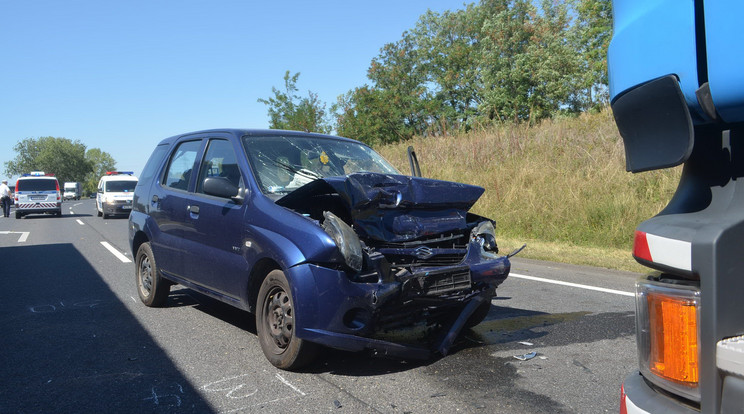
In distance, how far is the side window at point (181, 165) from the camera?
5.89 m

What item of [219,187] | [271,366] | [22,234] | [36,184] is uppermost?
[219,187]

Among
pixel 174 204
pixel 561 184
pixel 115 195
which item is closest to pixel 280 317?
pixel 174 204

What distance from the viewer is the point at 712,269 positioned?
1537mm

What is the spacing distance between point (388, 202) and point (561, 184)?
978 cm

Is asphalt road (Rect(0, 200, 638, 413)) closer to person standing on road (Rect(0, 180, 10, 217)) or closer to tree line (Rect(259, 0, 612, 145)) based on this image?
tree line (Rect(259, 0, 612, 145))

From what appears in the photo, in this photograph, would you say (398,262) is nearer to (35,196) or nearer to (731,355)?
(731,355)

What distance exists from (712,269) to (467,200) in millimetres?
3409

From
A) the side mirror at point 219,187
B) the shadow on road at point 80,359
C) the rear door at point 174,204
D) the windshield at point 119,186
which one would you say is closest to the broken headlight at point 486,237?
the side mirror at point 219,187

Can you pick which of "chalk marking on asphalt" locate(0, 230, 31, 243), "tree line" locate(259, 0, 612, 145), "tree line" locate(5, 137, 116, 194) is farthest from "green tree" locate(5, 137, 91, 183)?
"chalk marking on asphalt" locate(0, 230, 31, 243)

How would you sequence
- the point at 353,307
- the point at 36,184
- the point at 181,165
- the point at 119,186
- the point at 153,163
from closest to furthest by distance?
the point at 353,307
the point at 181,165
the point at 153,163
the point at 119,186
the point at 36,184

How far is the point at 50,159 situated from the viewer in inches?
4958

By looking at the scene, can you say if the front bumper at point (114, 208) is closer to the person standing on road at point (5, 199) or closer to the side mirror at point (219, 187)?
the person standing on road at point (5, 199)

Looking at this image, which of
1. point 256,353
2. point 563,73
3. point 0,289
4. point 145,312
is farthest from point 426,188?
point 563,73

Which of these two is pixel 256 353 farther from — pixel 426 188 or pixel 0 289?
pixel 0 289
